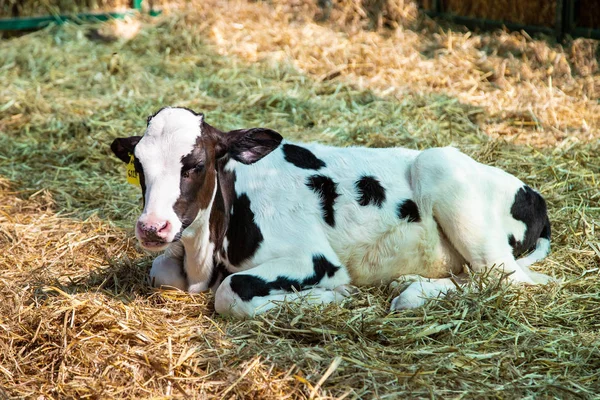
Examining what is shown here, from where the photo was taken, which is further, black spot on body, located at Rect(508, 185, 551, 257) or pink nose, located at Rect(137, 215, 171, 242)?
black spot on body, located at Rect(508, 185, 551, 257)

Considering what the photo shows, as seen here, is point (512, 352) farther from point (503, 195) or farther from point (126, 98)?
point (126, 98)

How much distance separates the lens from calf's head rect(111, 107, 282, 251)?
445cm

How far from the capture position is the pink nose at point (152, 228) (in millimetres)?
4359

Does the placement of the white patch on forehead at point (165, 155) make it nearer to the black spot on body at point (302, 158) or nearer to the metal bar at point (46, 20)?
the black spot on body at point (302, 158)

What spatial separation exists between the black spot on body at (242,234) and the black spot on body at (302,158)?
0.45 m

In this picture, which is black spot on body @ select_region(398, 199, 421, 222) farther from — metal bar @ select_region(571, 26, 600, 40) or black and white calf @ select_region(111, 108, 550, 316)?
metal bar @ select_region(571, 26, 600, 40)

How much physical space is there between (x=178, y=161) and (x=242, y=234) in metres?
0.76

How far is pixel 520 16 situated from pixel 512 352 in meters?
8.68

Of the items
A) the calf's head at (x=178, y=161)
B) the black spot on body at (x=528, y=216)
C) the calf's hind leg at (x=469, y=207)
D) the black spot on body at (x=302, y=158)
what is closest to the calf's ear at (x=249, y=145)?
the calf's head at (x=178, y=161)

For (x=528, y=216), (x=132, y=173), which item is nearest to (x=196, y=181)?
(x=132, y=173)

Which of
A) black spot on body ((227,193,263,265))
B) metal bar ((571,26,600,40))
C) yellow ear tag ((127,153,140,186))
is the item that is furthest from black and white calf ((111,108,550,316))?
metal bar ((571,26,600,40))

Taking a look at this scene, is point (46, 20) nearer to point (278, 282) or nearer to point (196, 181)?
point (196, 181)

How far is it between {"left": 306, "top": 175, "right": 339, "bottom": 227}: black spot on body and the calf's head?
47cm

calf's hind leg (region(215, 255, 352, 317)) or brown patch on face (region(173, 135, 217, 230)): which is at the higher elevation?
brown patch on face (region(173, 135, 217, 230))
